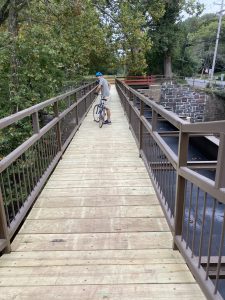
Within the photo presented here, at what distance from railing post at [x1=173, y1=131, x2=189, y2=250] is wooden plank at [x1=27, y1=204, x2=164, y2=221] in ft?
2.36

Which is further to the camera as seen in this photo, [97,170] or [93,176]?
[97,170]

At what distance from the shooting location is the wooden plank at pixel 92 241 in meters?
2.82

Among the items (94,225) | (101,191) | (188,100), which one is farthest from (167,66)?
(94,225)

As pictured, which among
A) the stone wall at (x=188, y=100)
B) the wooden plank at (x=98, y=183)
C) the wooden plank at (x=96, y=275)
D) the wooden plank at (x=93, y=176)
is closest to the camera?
the wooden plank at (x=96, y=275)

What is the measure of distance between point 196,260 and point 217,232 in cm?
220

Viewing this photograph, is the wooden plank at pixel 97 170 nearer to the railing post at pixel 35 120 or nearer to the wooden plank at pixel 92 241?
the railing post at pixel 35 120

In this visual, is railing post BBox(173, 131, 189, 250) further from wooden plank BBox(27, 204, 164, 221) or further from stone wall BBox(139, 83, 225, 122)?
stone wall BBox(139, 83, 225, 122)

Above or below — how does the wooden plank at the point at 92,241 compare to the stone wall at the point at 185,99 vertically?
above

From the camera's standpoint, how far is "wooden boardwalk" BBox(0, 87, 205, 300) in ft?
7.43

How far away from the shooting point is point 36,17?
11.5m

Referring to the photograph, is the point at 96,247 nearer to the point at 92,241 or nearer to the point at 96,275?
the point at 92,241

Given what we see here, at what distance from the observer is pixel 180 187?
259cm

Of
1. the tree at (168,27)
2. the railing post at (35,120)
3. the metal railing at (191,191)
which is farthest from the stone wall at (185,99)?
the railing post at (35,120)

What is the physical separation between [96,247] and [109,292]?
24.9 inches
